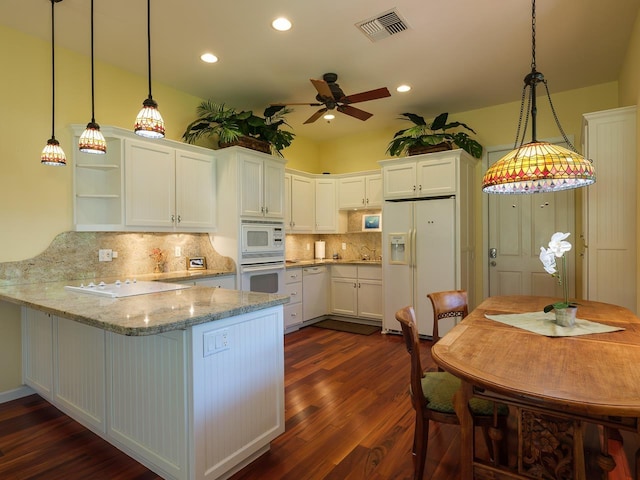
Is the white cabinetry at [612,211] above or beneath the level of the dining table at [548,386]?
above

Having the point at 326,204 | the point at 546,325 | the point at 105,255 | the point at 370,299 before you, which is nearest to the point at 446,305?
the point at 546,325

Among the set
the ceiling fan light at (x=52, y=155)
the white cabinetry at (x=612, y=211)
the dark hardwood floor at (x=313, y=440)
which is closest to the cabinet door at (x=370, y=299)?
the dark hardwood floor at (x=313, y=440)

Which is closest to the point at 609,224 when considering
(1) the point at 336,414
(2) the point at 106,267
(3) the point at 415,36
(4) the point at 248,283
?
(3) the point at 415,36

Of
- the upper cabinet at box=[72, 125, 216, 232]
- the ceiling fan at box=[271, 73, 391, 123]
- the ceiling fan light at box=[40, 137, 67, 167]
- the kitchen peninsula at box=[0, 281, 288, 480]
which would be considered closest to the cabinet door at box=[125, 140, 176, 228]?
the upper cabinet at box=[72, 125, 216, 232]

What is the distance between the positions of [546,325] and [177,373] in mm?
1887

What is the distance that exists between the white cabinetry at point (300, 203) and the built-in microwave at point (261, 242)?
0.56m

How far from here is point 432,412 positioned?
180 cm

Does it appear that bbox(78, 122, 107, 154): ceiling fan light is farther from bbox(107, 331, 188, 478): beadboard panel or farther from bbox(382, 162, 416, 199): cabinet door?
bbox(382, 162, 416, 199): cabinet door

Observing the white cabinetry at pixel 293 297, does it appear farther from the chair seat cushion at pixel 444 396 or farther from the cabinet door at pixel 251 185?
the chair seat cushion at pixel 444 396

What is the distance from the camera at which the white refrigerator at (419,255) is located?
427 cm

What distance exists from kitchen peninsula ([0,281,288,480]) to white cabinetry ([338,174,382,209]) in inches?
131

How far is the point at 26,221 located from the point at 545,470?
12.4 ft

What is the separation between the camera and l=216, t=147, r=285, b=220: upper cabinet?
4035 mm

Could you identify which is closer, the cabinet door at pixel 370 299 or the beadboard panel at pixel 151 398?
the beadboard panel at pixel 151 398
